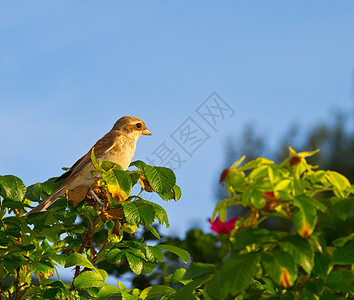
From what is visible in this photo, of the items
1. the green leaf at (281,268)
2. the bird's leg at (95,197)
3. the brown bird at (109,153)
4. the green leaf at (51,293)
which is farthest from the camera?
the brown bird at (109,153)

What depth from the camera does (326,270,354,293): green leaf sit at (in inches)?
108

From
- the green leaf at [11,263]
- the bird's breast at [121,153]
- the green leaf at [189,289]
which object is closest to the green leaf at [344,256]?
the green leaf at [189,289]

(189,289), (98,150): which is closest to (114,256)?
(189,289)

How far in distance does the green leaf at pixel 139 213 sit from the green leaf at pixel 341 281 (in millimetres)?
1898

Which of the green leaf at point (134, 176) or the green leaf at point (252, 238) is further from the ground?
the green leaf at point (134, 176)

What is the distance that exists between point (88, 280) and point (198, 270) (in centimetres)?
188

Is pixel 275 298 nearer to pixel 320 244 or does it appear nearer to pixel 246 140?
pixel 320 244

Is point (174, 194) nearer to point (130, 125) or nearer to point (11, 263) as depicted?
point (11, 263)

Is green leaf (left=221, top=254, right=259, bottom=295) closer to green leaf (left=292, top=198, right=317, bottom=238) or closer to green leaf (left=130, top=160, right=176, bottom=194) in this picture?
green leaf (left=292, top=198, right=317, bottom=238)

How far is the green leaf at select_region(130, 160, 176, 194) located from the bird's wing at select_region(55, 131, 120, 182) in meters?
1.98

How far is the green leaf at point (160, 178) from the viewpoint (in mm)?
4523

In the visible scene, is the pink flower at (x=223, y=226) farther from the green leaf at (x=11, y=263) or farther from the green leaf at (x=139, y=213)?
the green leaf at (x=11, y=263)

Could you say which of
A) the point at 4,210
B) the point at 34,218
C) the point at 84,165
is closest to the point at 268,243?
the point at 34,218

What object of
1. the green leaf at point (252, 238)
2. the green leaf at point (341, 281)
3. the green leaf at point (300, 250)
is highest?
the green leaf at point (252, 238)
